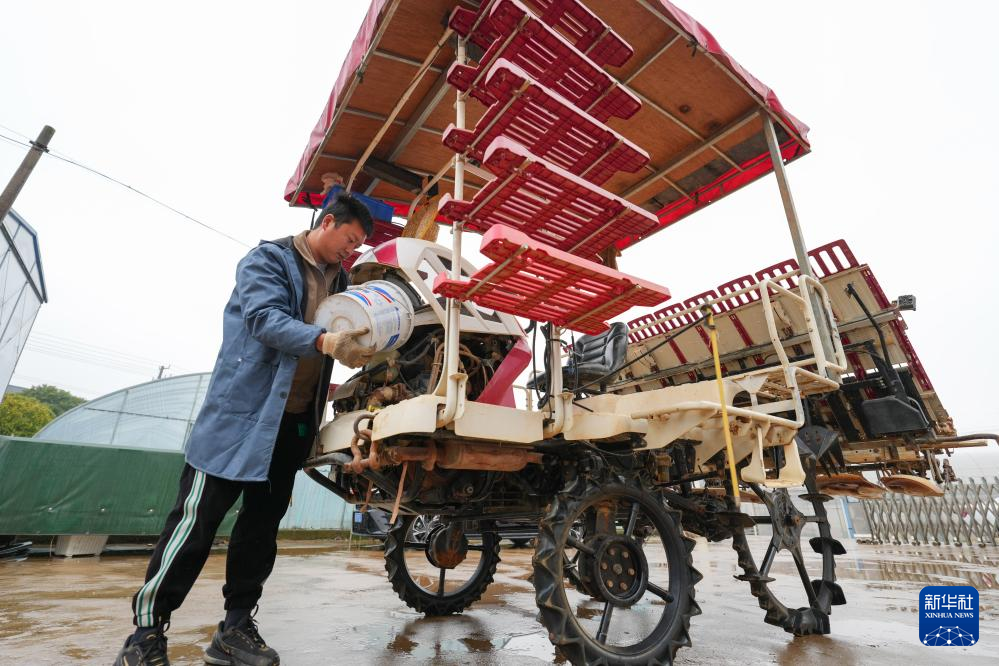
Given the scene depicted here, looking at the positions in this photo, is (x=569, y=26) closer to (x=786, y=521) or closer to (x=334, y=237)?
(x=334, y=237)

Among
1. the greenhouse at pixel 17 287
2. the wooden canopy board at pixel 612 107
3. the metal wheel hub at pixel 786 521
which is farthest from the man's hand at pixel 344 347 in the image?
the greenhouse at pixel 17 287

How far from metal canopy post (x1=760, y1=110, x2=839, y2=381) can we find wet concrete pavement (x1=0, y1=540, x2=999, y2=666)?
1.67m

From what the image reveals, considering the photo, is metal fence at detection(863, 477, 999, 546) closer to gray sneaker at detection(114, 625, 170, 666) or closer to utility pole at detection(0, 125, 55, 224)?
gray sneaker at detection(114, 625, 170, 666)

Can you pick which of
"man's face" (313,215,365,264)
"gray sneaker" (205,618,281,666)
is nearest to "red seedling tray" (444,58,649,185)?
"man's face" (313,215,365,264)

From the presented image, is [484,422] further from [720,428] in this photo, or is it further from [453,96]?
[453,96]

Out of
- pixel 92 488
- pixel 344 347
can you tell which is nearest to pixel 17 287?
pixel 92 488

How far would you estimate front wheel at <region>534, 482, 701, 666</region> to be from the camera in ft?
6.45

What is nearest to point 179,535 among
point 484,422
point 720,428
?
point 484,422

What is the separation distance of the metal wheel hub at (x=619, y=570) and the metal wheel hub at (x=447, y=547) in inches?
57.3

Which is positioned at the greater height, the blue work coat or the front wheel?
the blue work coat

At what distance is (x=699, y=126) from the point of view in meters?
3.54

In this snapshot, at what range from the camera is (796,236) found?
353 cm

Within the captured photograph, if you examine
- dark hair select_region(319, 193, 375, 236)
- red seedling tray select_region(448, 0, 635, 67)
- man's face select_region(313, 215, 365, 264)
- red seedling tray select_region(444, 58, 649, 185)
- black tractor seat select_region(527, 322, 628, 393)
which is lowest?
black tractor seat select_region(527, 322, 628, 393)

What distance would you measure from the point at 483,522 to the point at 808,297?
8.71ft
